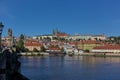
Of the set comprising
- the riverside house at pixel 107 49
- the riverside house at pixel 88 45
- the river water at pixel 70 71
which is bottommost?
the river water at pixel 70 71

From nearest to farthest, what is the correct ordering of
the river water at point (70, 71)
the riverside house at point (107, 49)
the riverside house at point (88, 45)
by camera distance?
1. the river water at point (70, 71)
2. the riverside house at point (107, 49)
3. the riverside house at point (88, 45)

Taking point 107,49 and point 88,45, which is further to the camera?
point 88,45

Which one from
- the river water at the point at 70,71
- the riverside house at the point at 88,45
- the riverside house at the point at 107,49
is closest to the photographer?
the river water at the point at 70,71

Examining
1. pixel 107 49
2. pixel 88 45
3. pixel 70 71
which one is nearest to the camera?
pixel 70 71

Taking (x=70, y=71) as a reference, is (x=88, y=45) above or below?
above

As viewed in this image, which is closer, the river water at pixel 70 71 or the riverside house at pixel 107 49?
the river water at pixel 70 71

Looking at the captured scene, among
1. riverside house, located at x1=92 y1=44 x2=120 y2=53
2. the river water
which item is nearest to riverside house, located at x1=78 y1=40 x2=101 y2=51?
riverside house, located at x1=92 y1=44 x2=120 y2=53

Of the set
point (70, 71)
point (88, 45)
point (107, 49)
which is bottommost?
point (70, 71)

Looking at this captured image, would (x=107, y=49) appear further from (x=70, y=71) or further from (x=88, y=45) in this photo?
(x=70, y=71)

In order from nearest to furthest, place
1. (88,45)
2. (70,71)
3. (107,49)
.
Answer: (70,71) < (107,49) < (88,45)

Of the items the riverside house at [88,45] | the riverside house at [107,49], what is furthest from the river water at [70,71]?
the riverside house at [88,45]

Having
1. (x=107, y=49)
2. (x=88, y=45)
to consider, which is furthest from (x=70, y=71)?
(x=88, y=45)

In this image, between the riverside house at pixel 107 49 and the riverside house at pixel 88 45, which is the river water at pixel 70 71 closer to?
the riverside house at pixel 107 49

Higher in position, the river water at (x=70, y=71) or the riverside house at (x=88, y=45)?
the riverside house at (x=88, y=45)
